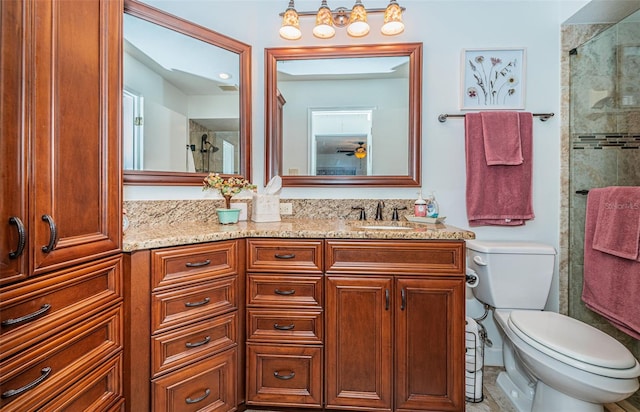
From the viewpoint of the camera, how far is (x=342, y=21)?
5.89 ft

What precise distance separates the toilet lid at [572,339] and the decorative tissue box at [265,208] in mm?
1410

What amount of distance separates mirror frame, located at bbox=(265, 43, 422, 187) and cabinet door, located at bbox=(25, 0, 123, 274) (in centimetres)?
97

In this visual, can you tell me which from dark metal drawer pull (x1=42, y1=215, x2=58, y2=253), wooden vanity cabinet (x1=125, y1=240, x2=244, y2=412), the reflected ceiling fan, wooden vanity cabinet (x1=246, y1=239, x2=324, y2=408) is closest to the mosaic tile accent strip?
the reflected ceiling fan

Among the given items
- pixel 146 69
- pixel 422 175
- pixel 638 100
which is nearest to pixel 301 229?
pixel 422 175

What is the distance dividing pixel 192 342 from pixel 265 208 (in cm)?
83

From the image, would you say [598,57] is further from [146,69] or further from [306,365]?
[146,69]

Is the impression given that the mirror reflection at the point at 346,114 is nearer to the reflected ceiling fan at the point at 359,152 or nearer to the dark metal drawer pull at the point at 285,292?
the reflected ceiling fan at the point at 359,152

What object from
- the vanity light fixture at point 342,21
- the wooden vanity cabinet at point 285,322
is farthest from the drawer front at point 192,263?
the vanity light fixture at point 342,21

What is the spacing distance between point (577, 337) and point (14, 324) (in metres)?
2.02

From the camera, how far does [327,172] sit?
194 cm

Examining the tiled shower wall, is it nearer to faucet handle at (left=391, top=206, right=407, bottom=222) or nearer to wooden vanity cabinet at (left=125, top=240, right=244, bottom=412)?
faucet handle at (left=391, top=206, right=407, bottom=222)

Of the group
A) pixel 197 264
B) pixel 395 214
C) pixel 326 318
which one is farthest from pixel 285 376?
pixel 395 214

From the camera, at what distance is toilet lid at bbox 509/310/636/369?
3.69ft

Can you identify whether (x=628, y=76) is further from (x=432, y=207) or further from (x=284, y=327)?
(x=284, y=327)
